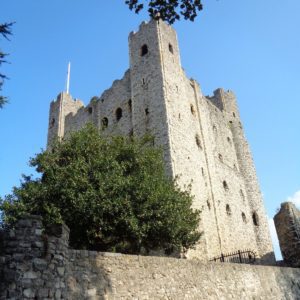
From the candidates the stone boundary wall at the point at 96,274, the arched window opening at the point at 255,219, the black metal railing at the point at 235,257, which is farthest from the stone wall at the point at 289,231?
the stone boundary wall at the point at 96,274

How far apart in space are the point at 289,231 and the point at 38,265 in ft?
64.6

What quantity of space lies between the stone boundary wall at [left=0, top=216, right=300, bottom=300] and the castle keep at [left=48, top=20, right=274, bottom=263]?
212 inches

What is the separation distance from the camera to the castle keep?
2053cm

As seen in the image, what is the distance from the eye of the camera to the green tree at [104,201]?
41.4 ft

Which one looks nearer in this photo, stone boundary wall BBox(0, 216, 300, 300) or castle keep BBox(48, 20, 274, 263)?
stone boundary wall BBox(0, 216, 300, 300)

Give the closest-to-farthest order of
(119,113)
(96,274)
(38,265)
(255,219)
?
(38,265) < (96,274) < (119,113) < (255,219)

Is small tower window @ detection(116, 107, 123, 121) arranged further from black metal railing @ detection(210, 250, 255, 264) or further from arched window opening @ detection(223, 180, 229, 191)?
black metal railing @ detection(210, 250, 255, 264)

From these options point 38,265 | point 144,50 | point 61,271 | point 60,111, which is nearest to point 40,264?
point 38,265

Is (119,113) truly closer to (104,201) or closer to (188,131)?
(188,131)

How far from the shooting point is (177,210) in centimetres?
1429

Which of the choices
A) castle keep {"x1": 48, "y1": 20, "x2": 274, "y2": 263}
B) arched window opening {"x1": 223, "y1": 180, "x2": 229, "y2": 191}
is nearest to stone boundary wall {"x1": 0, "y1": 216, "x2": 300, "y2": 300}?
castle keep {"x1": 48, "y1": 20, "x2": 274, "y2": 263}

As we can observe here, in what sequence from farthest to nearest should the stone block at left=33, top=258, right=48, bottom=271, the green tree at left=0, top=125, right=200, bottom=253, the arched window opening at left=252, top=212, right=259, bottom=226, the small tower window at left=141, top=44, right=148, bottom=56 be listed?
the arched window opening at left=252, top=212, right=259, bottom=226, the small tower window at left=141, top=44, right=148, bottom=56, the green tree at left=0, top=125, right=200, bottom=253, the stone block at left=33, top=258, right=48, bottom=271

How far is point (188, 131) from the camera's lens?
22.4 m

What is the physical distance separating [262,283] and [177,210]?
170 inches
